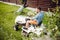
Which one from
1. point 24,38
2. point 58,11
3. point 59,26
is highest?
point 58,11

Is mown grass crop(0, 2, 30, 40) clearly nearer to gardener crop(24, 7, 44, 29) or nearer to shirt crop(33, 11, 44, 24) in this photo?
gardener crop(24, 7, 44, 29)

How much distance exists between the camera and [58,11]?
2.59 metres

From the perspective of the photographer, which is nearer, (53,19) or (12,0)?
(53,19)

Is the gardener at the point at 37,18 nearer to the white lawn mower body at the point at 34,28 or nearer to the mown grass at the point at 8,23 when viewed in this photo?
the white lawn mower body at the point at 34,28

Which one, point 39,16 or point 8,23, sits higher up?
point 39,16

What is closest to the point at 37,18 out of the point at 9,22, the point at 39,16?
the point at 39,16

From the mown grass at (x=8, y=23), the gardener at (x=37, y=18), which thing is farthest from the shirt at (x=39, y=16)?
the mown grass at (x=8, y=23)

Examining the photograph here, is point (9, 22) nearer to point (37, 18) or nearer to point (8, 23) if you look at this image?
point (8, 23)

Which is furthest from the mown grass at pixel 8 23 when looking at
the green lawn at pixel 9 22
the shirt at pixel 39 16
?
the shirt at pixel 39 16

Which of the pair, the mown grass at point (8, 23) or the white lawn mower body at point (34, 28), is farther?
the mown grass at point (8, 23)

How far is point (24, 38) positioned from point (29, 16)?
0.95 feet

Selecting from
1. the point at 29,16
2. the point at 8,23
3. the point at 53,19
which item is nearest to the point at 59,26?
the point at 53,19

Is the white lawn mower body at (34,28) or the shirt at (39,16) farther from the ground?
the shirt at (39,16)

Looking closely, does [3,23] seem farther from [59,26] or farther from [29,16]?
[59,26]
